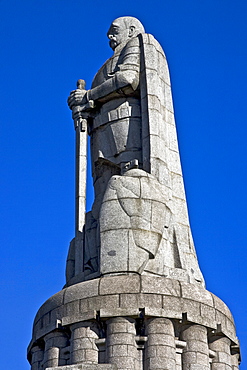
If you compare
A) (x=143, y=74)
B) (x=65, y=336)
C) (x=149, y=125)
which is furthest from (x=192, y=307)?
(x=143, y=74)

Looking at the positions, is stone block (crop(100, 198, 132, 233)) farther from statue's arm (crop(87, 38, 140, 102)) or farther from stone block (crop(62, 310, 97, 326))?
statue's arm (crop(87, 38, 140, 102))

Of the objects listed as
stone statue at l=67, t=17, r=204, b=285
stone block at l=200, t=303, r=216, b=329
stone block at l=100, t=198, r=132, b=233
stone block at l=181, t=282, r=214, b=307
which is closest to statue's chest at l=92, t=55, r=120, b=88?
stone statue at l=67, t=17, r=204, b=285

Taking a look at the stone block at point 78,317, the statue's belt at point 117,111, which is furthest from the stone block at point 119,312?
the statue's belt at point 117,111

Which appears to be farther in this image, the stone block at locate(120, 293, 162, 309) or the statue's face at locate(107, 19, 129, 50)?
the statue's face at locate(107, 19, 129, 50)

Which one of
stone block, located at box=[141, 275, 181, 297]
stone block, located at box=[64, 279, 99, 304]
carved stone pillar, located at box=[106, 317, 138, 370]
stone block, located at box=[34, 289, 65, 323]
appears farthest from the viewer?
stone block, located at box=[34, 289, 65, 323]

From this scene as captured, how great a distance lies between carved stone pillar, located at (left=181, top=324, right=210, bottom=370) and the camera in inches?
598

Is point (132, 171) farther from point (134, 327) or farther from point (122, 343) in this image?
point (122, 343)

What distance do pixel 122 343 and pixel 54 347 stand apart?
1407 mm

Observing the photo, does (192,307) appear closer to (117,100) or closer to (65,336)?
(65,336)

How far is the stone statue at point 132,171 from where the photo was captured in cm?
1606

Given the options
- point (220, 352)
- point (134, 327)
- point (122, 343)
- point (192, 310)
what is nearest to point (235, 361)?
point (220, 352)

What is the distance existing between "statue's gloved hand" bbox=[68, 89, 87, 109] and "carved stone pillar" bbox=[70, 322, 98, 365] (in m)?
5.22

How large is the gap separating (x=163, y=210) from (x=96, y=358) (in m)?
3.04

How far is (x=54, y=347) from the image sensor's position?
1564cm
